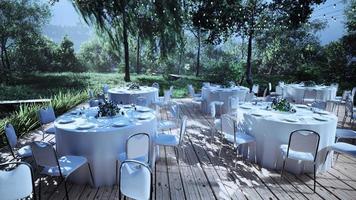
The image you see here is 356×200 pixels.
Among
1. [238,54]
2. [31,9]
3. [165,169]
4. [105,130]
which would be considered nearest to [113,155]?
[105,130]

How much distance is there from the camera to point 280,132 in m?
4.00

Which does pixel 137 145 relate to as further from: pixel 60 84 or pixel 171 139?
pixel 60 84

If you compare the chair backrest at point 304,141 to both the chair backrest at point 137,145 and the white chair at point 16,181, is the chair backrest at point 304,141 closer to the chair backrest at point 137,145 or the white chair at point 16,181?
the chair backrest at point 137,145

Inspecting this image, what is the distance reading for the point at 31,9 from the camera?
1636 cm

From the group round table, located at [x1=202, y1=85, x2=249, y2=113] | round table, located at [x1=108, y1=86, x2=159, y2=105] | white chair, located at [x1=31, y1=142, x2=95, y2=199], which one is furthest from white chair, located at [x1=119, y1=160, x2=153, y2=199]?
round table, located at [x1=202, y1=85, x2=249, y2=113]

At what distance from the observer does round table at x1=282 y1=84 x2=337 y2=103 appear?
8.51 metres

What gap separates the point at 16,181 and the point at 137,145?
126 cm

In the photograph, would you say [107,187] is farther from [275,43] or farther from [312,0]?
[275,43]

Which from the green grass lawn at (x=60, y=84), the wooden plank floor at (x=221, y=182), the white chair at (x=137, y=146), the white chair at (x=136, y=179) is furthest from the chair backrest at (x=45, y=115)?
the green grass lawn at (x=60, y=84)

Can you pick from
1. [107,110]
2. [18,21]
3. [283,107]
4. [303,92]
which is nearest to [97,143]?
[107,110]

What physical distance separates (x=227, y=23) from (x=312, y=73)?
5130mm

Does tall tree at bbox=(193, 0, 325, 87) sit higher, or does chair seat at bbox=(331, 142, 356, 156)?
tall tree at bbox=(193, 0, 325, 87)

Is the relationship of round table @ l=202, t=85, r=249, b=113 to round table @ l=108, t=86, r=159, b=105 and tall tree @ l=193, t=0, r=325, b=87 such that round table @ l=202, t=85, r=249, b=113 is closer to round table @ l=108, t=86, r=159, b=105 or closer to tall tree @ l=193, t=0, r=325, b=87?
round table @ l=108, t=86, r=159, b=105

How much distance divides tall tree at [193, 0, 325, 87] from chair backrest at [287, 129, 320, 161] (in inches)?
303
